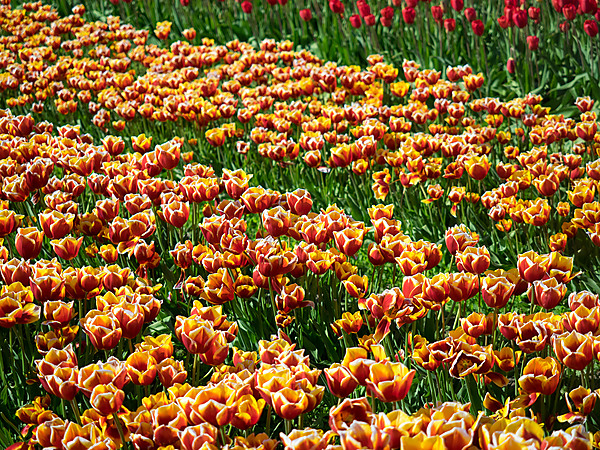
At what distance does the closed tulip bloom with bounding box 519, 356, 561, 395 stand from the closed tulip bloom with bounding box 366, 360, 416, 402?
0.39m

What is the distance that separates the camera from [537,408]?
1894 mm

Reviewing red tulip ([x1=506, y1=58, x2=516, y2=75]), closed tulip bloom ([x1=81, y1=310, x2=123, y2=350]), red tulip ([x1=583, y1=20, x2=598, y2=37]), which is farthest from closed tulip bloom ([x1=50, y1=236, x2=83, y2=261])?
red tulip ([x1=583, y1=20, x2=598, y2=37])

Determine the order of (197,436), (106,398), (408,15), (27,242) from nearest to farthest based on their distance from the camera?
Result: (197,436) → (106,398) → (27,242) → (408,15)

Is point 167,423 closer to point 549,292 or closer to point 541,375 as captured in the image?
point 541,375

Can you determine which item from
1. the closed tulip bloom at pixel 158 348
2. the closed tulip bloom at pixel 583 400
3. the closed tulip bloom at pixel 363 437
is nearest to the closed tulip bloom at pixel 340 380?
the closed tulip bloom at pixel 363 437

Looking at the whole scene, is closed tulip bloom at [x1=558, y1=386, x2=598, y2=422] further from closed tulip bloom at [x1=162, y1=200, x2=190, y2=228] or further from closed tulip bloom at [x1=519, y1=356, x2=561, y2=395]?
closed tulip bloom at [x1=162, y1=200, x2=190, y2=228]

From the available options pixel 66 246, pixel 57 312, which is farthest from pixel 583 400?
pixel 66 246

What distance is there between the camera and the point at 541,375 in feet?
5.14

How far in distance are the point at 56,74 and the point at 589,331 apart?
15.4 feet

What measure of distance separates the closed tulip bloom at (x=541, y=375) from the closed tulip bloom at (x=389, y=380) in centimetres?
39

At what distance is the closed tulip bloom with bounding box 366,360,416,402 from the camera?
53.1 inches

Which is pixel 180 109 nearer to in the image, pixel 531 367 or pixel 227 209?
pixel 227 209

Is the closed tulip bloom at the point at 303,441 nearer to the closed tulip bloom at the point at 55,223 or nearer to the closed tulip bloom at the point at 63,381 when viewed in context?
the closed tulip bloom at the point at 63,381

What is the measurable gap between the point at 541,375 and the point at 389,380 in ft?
1.50
